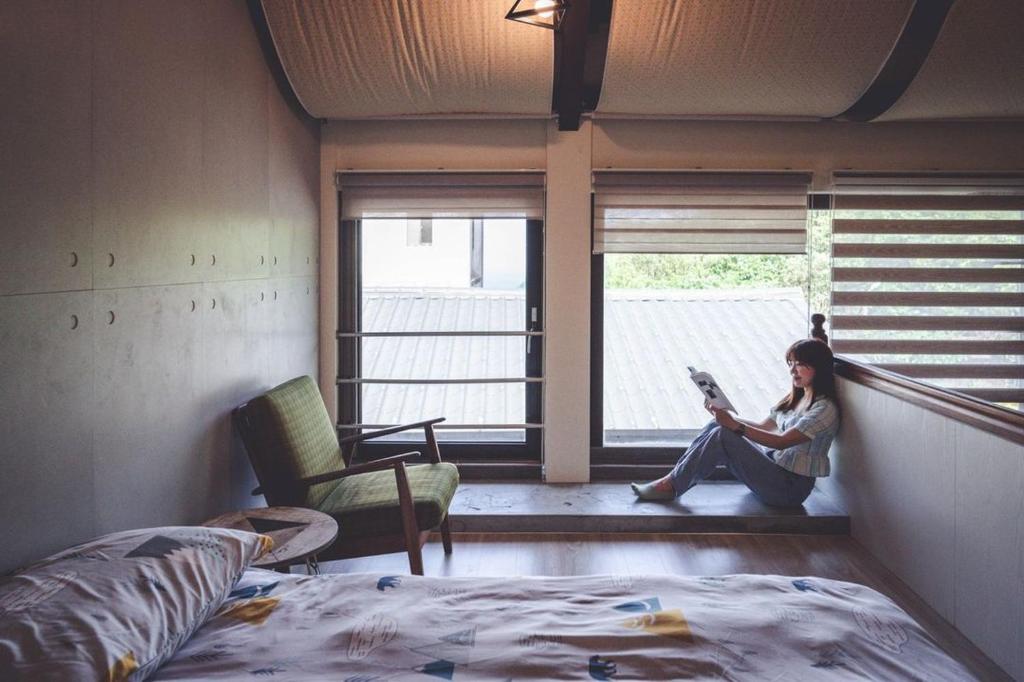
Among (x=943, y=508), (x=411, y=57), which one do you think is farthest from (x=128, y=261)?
(x=943, y=508)

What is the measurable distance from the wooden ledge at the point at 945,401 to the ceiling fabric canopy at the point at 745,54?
1390 millimetres

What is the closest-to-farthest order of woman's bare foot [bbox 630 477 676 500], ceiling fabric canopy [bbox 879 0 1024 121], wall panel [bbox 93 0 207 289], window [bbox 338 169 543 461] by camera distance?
wall panel [bbox 93 0 207 289], ceiling fabric canopy [bbox 879 0 1024 121], woman's bare foot [bbox 630 477 676 500], window [bbox 338 169 543 461]

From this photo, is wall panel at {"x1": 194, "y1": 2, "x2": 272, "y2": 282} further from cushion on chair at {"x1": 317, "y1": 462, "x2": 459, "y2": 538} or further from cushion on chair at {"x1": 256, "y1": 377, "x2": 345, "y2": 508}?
cushion on chair at {"x1": 317, "y1": 462, "x2": 459, "y2": 538}

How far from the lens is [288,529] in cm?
297

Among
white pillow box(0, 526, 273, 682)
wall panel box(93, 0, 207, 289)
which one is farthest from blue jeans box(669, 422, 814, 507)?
white pillow box(0, 526, 273, 682)

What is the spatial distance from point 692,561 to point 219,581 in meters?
2.51

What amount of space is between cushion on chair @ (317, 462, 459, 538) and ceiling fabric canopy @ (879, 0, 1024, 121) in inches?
116

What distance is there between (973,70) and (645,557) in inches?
108

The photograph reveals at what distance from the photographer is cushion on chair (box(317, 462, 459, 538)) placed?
3.33 meters

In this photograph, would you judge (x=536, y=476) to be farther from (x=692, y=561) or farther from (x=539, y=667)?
(x=539, y=667)

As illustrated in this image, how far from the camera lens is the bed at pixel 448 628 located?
5.45 ft

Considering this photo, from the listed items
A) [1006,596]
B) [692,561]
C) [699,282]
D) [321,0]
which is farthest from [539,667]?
[699,282]

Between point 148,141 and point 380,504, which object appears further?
point 380,504

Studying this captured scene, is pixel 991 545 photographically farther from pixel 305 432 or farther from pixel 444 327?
pixel 444 327
